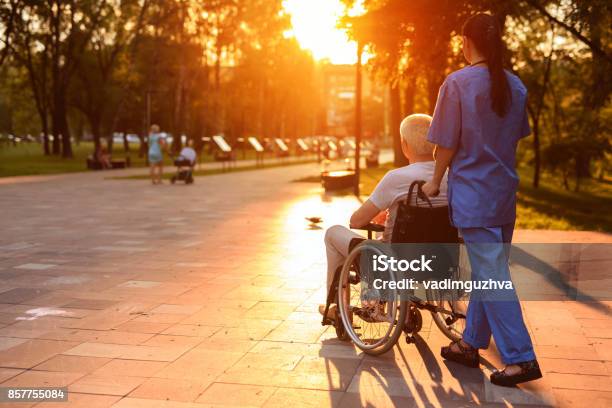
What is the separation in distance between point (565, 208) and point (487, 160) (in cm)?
1377

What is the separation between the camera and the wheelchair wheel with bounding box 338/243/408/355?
467 centimetres

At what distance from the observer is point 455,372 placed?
4.59 meters

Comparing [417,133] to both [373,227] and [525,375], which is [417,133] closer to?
[373,227]

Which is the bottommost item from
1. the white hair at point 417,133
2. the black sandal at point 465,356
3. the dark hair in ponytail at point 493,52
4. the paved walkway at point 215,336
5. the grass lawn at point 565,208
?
the grass lawn at point 565,208

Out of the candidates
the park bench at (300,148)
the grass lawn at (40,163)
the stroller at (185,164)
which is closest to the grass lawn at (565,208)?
the stroller at (185,164)

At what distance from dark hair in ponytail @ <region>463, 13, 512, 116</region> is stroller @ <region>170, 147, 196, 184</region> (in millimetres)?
18941

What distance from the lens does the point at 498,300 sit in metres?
4.29

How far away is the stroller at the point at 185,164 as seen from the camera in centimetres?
2279

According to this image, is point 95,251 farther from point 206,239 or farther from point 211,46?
point 211,46

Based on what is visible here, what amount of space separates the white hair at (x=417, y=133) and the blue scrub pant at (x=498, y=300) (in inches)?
27.2

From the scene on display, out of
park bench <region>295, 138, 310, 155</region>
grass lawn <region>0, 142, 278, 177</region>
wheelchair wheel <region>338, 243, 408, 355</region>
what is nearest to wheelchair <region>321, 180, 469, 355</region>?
wheelchair wheel <region>338, 243, 408, 355</region>

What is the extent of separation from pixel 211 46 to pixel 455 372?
47652mm

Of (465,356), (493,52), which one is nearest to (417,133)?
(493,52)

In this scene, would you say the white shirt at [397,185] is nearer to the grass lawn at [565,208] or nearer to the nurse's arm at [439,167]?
the nurse's arm at [439,167]
